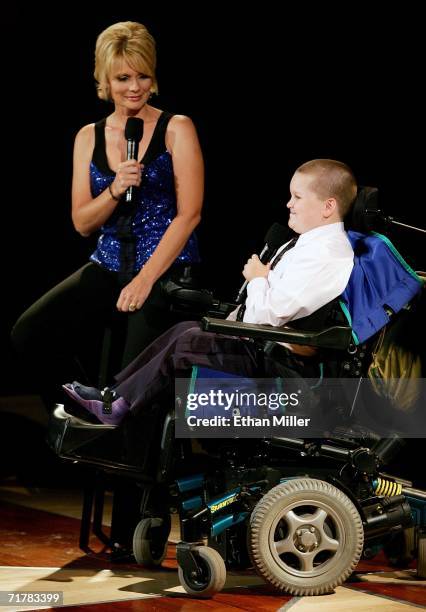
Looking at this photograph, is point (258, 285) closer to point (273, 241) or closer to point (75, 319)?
point (273, 241)

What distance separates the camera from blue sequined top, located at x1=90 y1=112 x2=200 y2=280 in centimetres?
322

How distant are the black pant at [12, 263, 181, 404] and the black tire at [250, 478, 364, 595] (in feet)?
2.40

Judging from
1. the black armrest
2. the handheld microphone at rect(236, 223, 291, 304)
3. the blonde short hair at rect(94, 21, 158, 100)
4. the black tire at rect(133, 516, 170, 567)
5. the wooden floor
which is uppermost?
the blonde short hair at rect(94, 21, 158, 100)

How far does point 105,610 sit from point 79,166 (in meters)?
1.42

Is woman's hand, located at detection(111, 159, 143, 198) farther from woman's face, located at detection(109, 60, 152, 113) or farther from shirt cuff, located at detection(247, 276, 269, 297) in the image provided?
shirt cuff, located at detection(247, 276, 269, 297)

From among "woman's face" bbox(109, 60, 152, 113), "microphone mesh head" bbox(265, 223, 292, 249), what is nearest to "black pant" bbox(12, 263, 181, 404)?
"microphone mesh head" bbox(265, 223, 292, 249)

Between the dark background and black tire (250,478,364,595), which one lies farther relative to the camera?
the dark background

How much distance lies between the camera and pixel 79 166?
3297 mm

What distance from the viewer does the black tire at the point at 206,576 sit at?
2541mm

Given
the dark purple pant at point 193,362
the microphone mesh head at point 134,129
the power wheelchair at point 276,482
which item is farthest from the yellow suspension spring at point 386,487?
the microphone mesh head at point 134,129

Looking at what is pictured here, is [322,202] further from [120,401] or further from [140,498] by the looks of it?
[140,498]

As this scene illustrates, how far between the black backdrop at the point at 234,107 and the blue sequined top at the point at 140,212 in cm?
122

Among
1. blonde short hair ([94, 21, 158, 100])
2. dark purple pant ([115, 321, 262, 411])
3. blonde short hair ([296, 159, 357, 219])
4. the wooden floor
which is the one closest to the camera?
the wooden floor

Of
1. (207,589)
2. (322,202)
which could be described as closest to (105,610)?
(207,589)
